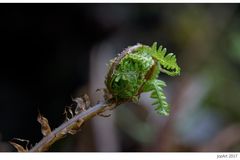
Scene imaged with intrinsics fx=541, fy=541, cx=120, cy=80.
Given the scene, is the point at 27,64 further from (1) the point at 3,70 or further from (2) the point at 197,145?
(2) the point at 197,145

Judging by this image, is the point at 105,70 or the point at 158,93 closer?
the point at 158,93

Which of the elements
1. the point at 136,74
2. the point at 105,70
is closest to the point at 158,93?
the point at 136,74

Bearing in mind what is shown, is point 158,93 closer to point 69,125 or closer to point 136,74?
point 136,74

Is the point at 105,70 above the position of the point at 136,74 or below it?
below

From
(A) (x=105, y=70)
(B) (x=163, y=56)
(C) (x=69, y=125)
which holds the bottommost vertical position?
(A) (x=105, y=70)

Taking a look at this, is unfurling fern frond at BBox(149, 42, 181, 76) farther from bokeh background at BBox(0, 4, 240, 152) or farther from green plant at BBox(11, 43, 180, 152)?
bokeh background at BBox(0, 4, 240, 152)

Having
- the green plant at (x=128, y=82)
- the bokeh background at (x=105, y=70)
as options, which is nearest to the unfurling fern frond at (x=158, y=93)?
the green plant at (x=128, y=82)

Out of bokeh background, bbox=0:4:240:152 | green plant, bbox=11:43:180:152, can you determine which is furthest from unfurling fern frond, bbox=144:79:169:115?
bokeh background, bbox=0:4:240:152
